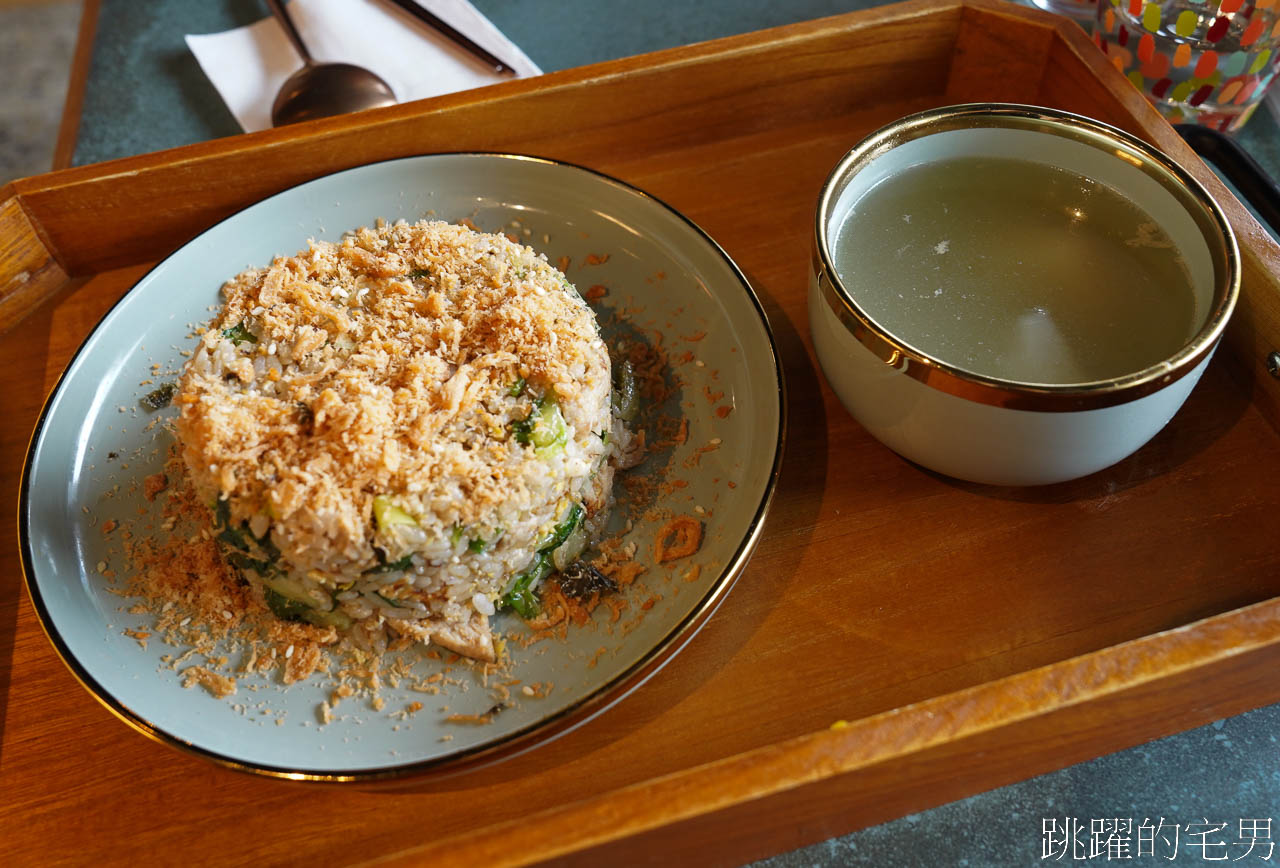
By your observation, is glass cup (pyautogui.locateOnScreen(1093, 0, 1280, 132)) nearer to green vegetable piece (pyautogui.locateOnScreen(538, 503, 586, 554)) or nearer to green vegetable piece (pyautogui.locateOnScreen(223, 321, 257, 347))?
green vegetable piece (pyautogui.locateOnScreen(538, 503, 586, 554))

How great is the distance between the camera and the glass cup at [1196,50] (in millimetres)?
1560

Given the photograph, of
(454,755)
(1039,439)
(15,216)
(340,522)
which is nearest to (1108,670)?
(1039,439)

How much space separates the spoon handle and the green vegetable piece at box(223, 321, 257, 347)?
0.95 metres

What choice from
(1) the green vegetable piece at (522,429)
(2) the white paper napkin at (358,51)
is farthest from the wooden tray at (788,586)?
(2) the white paper napkin at (358,51)

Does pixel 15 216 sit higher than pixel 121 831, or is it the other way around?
pixel 15 216

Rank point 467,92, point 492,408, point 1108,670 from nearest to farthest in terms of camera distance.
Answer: point 1108,670 < point 492,408 < point 467,92

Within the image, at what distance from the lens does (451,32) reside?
75.7 inches

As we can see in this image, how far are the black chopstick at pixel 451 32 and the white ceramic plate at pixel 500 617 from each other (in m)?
0.63

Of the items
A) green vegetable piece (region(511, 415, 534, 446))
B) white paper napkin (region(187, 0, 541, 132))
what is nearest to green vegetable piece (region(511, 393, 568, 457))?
green vegetable piece (region(511, 415, 534, 446))

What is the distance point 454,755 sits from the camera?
89cm

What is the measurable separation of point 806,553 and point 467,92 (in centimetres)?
83

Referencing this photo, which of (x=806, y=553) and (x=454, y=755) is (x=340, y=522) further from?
(x=806, y=553)

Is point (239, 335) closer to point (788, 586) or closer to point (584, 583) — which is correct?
point (584, 583)

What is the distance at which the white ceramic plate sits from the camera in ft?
3.08
